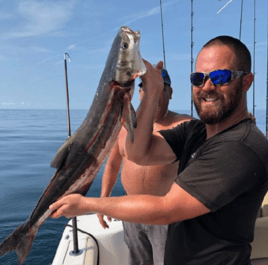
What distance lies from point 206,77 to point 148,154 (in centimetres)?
80

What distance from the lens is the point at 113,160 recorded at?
3605 millimetres

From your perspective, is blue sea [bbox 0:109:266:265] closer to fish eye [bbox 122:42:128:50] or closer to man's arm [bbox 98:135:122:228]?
man's arm [bbox 98:135:122:228]

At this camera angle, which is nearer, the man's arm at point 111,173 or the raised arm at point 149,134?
the raised arm at point 149,134

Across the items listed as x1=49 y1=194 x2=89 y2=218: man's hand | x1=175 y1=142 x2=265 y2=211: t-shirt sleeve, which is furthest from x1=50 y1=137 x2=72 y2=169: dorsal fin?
x1=175 y1=142 x2=265 y2=211: t-shirt sleeve

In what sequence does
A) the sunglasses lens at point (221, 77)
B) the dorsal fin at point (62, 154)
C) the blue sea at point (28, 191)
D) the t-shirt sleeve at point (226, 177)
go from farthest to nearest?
the blue sea at point (28, 191), the dorsal fin at point (62, 154), the sunglasses lens at point (221, 77), the t-shirt sleeve at point (226, 177)

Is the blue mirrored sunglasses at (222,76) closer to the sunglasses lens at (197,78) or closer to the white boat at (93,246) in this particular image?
the sunglasses lens at (197,78)

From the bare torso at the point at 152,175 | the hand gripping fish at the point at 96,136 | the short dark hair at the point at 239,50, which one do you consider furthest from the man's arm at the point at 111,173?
the short dark hair at the point at 239,50

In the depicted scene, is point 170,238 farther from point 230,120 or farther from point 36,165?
point 36,165

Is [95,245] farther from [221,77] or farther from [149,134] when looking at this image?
[221,77]

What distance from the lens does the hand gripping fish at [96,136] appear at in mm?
1902

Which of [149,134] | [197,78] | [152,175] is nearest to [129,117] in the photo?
[149,134]

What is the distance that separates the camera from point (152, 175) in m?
3.08

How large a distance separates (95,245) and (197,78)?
9.57 ft

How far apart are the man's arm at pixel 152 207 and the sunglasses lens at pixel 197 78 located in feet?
2.29
